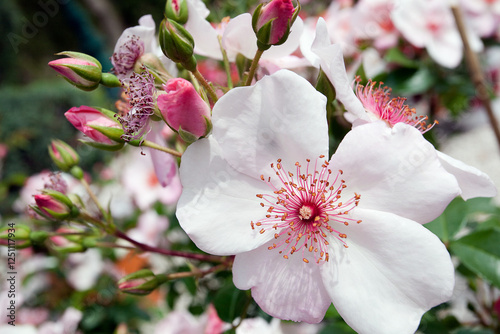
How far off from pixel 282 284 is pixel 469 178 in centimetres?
30

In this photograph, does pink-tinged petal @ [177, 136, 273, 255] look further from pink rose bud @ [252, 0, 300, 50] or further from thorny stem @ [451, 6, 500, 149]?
thorny stem @ [451, 6, 500, 149]

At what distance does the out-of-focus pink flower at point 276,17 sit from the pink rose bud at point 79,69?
0.28 meters

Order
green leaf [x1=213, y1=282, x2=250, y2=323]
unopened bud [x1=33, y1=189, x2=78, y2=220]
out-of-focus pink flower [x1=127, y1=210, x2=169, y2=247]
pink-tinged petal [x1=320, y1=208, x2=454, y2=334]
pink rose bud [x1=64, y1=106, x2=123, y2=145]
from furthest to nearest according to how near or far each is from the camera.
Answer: out-of-focus pink flower [x1=127, y1=210, x2=169, y2=247], green leaf [x1=213, y1=282, x2=250, y2=323], unopened bud [x1=33, y1=189, x2=78, y2=220], pink rose bud [x1=64, y1=106, x2=123, y2=145], pink-tinged petal [x1=320, y1=208, x2=454, y2=334]

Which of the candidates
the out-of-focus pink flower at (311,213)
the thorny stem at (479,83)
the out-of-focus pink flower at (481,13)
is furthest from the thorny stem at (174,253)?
the out-of-focus pink flower at (481,13)

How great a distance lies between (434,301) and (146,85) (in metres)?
0.51

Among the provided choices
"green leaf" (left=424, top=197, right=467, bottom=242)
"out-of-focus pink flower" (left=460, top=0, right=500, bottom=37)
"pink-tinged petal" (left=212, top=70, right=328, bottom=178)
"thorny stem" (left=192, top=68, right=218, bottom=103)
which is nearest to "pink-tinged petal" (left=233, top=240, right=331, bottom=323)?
"pink-tinged petal" (left=212, top=70, right=328, bottom=178)

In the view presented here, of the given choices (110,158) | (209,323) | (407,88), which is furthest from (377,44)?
(110,158)

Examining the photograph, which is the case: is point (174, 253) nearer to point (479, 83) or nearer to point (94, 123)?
point (94, 123)

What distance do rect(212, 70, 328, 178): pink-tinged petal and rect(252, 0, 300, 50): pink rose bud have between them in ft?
0.30

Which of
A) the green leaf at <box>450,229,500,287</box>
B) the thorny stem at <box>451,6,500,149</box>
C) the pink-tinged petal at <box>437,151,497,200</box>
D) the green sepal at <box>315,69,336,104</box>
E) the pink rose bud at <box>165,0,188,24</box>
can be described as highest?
the pink rose bud at <box>165,0,188,24</box>

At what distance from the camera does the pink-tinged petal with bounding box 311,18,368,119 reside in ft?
1.93

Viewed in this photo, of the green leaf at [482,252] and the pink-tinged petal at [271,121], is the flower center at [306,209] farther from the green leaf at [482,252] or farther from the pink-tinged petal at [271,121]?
the green leaf at [482,252]

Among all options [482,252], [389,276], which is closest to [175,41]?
[389,276]

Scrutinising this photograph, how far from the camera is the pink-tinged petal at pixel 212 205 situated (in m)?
0.60
